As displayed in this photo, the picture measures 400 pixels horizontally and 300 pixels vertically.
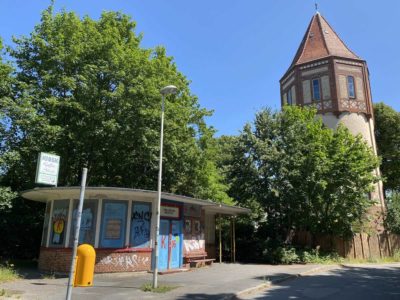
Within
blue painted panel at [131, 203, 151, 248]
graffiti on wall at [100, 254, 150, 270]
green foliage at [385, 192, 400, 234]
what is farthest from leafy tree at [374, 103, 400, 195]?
graffiti on wall at [100, 254, 150, 270]

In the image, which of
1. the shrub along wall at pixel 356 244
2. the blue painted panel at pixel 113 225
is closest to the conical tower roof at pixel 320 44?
the shrub along wall at pixel 356 244

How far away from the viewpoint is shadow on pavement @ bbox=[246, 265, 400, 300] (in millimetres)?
11824

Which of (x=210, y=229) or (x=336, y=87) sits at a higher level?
(x=336, y=87)

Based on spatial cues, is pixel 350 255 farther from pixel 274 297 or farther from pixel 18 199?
pixel 18 199

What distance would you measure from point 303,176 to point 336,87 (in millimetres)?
12243

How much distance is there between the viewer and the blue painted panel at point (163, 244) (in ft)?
57.4

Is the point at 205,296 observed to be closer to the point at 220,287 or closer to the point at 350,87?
the point at 220,287

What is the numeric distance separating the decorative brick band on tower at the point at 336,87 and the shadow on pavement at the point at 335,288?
1725 centimetres

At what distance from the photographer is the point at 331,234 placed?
27.9 meters

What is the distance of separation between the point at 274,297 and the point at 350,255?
62.7 ft

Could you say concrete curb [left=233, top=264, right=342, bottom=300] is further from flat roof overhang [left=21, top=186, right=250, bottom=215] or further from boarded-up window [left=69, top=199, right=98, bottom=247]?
boarded-up window [left=69, top=199, right=98, bottom=247]

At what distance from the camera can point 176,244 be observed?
18.5 metres

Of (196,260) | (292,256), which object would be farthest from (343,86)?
(196,260)

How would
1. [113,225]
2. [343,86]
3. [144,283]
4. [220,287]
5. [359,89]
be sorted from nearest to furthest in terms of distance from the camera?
[220,287]
[144,283]
[113,225]
[343,86]
[359,89]
